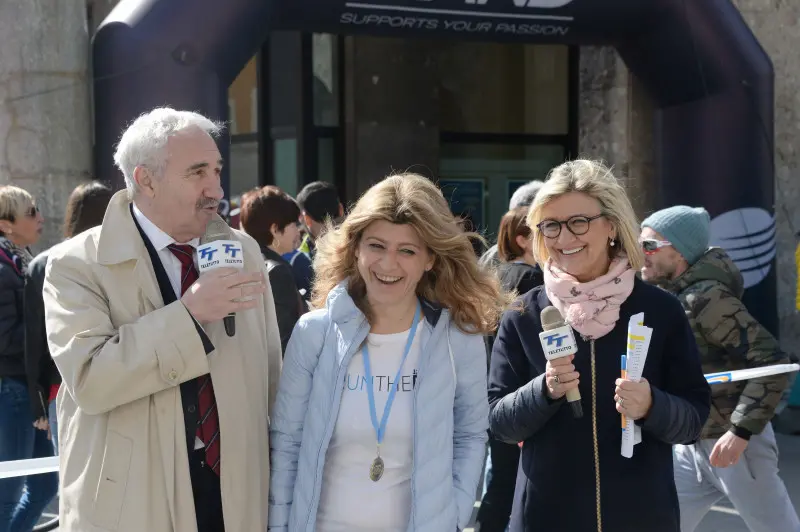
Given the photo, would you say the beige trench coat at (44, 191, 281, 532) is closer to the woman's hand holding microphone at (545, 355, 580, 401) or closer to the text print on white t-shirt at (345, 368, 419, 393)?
the text print on white t-shirt at (345, 368, 419, 393)

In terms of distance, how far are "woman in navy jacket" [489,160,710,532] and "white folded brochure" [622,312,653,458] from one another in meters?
0.04

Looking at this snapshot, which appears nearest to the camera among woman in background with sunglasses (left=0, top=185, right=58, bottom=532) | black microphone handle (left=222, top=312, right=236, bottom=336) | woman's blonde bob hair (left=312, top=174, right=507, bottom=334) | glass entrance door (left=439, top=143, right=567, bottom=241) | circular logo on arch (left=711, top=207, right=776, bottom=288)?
black microphone handle (left=222, top=312, right=236, bottom=336)

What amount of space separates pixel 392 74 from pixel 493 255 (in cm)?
647

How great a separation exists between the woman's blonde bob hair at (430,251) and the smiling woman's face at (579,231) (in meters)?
0.22

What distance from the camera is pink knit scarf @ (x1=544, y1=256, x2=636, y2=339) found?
2945 millimetres

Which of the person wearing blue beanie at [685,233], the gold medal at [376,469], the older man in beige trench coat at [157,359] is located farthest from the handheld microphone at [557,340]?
the person wearing blue beanie at [685,233]

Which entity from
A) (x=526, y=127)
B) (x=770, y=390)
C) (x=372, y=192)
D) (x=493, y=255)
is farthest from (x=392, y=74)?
(x=372, y=192)

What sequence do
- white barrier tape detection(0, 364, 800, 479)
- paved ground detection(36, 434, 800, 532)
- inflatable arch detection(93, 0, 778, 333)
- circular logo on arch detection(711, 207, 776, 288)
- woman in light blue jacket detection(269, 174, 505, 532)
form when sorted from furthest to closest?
circular logo on arch detection(711, 207, 776, 288) < inflatable arch detection(93, 0, 778, 333) < paved ground detection(36, 434, 800, 532) < white barrier tape detection(0, 364, 800, 479) < woman in light blue jacket detection(269, 174, 505, 532)

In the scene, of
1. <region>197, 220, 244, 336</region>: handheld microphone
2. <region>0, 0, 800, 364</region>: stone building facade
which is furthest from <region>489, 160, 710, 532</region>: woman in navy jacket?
<region>0, 0, 800, 364</region>: stone building facade

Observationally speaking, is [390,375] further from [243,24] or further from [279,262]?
[243,24]

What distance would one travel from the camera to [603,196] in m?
3.03

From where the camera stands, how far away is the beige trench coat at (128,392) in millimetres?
2520

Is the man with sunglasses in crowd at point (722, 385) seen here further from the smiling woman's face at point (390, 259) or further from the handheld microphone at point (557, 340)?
the smiling woman's face at point (390, 259)

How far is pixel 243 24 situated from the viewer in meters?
6.84
